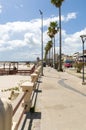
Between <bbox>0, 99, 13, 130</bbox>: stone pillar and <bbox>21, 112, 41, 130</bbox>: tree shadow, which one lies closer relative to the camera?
<bbox>0, 99, 13, 130</bbox>: stone pillar

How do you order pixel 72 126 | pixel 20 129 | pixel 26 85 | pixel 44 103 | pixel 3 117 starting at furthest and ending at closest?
1. pixel 44 103
2. pixel 26 85
3. pixel 72 126
4. pixel 20 129
5. pixel 3 117

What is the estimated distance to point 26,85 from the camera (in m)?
11.5

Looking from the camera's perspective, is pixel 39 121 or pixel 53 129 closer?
pixel 53 129

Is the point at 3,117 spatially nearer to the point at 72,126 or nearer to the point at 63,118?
the point at 72,126

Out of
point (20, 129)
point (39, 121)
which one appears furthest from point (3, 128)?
point (39, 121)

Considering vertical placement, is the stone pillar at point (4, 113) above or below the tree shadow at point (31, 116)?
above

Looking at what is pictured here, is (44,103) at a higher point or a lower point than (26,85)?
lower

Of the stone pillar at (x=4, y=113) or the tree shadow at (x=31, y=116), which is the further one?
the tree shadow at (x=31, y=116)

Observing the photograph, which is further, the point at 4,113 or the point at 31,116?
the point at 31,116

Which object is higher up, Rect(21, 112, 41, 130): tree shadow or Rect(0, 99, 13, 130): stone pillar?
Rect(0, 99, 13, 130): stone pillar

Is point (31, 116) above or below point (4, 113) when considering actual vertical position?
below

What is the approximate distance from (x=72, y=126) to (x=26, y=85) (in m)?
2.83

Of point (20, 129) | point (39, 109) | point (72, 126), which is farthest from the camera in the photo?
point (39, 109)

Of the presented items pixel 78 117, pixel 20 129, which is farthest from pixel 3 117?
pixel 78 117
